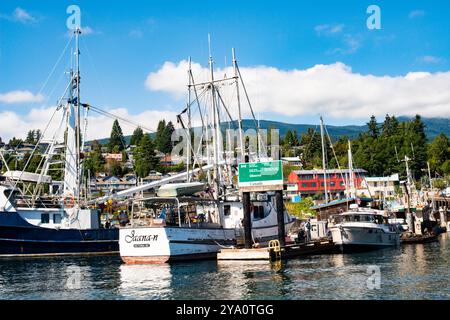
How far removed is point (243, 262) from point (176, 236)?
538 centimetres

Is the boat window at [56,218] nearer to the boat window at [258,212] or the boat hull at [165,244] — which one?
the boat hull at [165,244]

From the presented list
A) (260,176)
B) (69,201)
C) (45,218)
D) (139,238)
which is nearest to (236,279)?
(260,176)

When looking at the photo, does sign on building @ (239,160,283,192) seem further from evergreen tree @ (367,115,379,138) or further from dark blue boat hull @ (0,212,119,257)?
evergreen tree @ (367,115,379,138)

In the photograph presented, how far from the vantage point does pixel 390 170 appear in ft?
414

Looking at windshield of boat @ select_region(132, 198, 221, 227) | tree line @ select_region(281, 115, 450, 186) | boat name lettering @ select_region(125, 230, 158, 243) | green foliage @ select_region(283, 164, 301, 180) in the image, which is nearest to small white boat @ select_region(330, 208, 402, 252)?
windshield of boat @ select_region(132, 198, 221, 227)

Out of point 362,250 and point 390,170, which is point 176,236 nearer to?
point 362,250

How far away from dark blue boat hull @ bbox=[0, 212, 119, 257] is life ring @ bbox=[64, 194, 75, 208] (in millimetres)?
4377

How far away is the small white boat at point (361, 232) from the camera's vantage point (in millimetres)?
42719

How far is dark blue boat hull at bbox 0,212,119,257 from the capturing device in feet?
143

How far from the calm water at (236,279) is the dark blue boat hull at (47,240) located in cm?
591

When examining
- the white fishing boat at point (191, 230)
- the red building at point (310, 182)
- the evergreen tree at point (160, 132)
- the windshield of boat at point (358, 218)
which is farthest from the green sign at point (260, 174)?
the evergreen tree at point (160, 132)

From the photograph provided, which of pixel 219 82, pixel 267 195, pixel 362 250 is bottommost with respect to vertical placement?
Result: pixel 362 250
